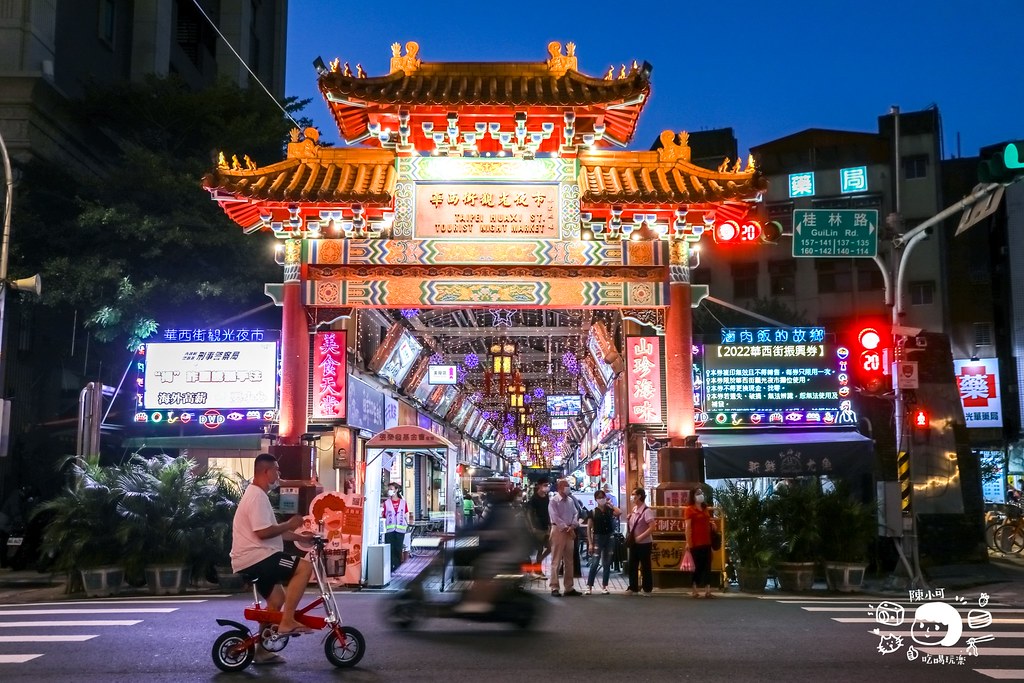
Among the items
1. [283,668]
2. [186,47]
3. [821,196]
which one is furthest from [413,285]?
[821,196]

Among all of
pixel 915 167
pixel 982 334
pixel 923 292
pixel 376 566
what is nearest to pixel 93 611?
pixel 376 566

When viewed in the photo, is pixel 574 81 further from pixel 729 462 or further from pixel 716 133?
pixel 716 133

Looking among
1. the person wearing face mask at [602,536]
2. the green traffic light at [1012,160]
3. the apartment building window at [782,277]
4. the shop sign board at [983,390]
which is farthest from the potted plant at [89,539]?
the apartment building window at [782,277]

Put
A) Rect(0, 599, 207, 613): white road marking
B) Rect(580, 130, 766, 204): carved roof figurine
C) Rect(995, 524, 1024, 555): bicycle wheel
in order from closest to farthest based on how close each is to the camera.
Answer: Rect(0, 599, 207, 613): white road marking, Rect(580, 130, 766, 204): carved roof figurine, Rect(995, 524, 1024, 555): bicycle wheel

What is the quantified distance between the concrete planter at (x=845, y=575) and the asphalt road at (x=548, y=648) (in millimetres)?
3706

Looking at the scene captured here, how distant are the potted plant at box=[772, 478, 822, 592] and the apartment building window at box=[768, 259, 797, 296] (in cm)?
3366

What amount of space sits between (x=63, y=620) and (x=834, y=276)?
142 ft

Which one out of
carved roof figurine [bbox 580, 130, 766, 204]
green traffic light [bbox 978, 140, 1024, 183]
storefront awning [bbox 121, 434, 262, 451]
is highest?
carved roof figurine [bbox 580, 130, 766, 204]

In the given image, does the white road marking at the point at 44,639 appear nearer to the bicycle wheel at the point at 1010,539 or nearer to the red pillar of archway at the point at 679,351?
the red pillar of archway at the point at 679,351

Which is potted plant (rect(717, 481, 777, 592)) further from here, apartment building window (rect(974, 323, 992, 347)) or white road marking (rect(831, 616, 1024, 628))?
apartment building window (rect(974, 323, 992, 347))

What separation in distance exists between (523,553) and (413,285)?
8407mm

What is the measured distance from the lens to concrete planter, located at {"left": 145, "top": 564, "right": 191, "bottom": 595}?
1672cm

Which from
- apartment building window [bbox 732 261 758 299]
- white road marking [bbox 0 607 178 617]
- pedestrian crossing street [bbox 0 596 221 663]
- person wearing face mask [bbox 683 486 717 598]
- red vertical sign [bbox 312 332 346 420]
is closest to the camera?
pedestrian crossing street [bbox 0 596 221 663]

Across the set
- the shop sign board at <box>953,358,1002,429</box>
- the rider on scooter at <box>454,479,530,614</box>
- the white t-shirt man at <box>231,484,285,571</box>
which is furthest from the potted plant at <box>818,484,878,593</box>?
the shop sign board at <box>953,358,1002,429</box>
